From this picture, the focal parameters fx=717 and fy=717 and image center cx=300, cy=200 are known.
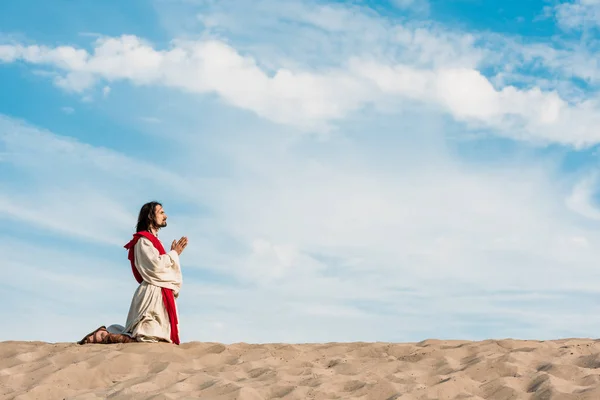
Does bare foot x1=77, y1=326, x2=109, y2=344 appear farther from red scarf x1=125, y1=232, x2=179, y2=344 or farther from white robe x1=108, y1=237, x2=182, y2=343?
red scarf x1=125, y1=232, x2=179, y2=344

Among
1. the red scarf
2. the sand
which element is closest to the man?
the red scarf

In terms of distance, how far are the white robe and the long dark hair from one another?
24 cm

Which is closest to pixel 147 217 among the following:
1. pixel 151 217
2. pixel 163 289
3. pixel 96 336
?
pixel 151 217

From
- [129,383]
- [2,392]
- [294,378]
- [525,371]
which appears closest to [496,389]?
[525,371]

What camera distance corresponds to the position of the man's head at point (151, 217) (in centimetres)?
950

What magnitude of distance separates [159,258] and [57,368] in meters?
2.02

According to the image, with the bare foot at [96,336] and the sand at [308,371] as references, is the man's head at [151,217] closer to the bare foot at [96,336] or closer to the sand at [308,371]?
the bare foot at [96,336]

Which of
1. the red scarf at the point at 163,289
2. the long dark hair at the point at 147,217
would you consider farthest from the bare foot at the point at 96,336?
the long dark hair at the point at 147,217

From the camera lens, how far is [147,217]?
9.51 m

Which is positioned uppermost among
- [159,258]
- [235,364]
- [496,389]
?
[159,258]

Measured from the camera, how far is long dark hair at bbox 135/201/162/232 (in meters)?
9.50

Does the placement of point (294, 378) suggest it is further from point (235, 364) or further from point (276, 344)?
point (276, 344)

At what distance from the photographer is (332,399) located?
631cm

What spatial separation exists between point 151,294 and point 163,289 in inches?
6.9
